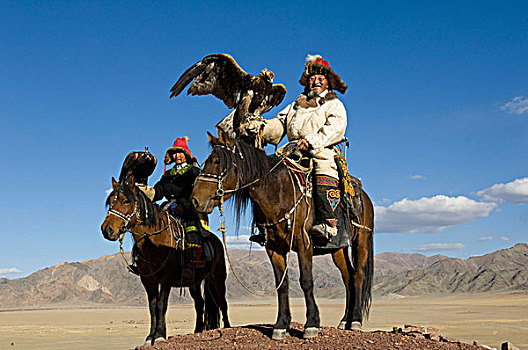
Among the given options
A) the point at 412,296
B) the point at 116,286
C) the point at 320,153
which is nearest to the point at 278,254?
the point at 320,153

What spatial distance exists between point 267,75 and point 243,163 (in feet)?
5.82

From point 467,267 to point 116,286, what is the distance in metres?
46.0

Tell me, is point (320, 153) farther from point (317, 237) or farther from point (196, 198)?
point (196, 198)

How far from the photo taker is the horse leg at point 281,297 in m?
6.20

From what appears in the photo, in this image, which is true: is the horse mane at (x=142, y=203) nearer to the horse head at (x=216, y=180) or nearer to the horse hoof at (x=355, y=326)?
the horse head at (x=216, y=180)

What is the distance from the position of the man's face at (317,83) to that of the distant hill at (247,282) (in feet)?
166

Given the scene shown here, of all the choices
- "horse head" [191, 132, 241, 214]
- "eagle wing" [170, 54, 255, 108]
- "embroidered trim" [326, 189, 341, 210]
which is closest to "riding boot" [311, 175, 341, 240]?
"embroidered trim" [326, 189, 341, 210]

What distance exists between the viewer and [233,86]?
763cm

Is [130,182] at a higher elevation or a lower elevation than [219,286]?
higher

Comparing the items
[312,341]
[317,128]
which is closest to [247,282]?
[317,128]

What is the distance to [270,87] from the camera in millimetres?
7438

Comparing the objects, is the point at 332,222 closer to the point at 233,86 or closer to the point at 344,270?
the point at 344,270

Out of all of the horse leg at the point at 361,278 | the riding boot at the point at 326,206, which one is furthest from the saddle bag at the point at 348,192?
the horse leg at the point at 361,278

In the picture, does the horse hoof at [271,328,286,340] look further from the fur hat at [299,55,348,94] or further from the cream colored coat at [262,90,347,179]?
the fur hat at [299,55,348,94]
